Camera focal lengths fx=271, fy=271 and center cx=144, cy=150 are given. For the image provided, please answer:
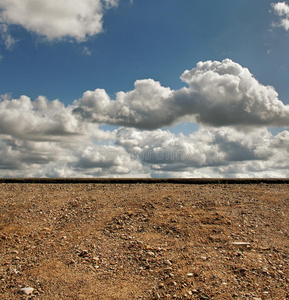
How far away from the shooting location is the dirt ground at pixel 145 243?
563 cm

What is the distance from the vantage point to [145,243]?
727 centimetres

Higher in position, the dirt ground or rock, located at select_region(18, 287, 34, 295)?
the dirt ground

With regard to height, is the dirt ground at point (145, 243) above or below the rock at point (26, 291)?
above

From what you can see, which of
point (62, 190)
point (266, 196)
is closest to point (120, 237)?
point (62, 190)

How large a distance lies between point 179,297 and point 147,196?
17.7ft

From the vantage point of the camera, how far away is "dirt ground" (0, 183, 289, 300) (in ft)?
18.5

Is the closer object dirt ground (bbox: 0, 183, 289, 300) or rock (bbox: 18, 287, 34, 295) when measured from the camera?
rock (bbox: 18, 287, 34, 295)

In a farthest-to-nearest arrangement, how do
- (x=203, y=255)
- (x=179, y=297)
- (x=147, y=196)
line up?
1. (x=147, y=196)
2. (x=203, y=255)
3. (x=179, y=297)

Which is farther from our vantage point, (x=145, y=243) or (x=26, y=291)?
(x=145, y=243)

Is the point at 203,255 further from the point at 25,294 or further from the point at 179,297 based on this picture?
the point at 25,294

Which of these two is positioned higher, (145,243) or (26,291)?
(145,243)

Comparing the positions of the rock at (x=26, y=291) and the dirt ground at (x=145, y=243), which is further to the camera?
the dirt ground at (x=145, y=243)

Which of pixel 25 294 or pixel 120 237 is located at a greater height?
pixel 120 237

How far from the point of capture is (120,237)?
769 cm
